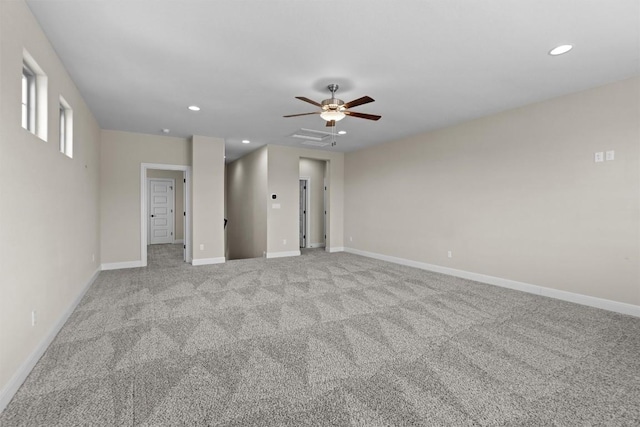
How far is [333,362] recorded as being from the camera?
235 cm

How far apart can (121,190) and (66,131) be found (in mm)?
2575

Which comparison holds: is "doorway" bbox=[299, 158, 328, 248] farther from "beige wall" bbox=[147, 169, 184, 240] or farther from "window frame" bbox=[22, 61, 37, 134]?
"window frame" bbox=[22, 61, 37, 134]

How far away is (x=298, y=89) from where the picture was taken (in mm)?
3795

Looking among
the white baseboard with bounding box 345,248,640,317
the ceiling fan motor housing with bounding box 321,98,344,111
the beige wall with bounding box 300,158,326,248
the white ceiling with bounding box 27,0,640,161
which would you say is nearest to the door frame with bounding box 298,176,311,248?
the beige wall with bounding box 300,158,326,248

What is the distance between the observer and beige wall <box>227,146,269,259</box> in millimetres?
7449

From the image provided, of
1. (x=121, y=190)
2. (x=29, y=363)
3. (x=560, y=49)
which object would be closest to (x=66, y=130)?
(x=121, y=190)

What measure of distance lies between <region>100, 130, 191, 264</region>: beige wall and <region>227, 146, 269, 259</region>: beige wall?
2.46 m

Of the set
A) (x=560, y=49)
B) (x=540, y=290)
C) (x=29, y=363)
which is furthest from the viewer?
(x=540, y=290)

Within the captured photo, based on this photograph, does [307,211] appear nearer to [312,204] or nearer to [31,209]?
[312,204]

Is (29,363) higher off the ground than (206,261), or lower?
lower

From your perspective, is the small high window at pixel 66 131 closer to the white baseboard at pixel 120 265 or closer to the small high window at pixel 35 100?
the small high window at pixel 35 100

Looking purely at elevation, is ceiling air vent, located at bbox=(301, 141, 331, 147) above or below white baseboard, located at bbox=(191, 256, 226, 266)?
above

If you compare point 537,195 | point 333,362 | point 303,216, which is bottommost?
point 333,362

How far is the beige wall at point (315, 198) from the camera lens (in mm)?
9188
